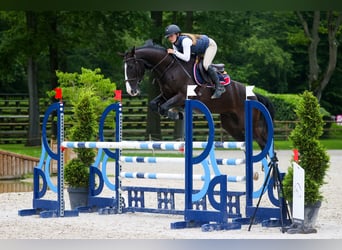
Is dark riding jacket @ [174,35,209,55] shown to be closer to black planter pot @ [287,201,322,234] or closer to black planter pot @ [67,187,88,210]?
black planter pot @ [67,187,88,210]

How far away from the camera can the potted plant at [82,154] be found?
11.0 meters

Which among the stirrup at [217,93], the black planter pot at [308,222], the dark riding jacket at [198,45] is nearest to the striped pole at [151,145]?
the black planter pot at [308,222]

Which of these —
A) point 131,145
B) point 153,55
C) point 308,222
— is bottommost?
point 308,222

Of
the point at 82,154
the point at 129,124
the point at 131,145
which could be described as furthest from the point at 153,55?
the point at 129,124

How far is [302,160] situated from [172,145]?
1420 mm

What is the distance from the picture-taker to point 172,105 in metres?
11.0

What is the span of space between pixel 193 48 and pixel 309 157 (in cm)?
304

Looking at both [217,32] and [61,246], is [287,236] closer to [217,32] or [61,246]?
[61,246]

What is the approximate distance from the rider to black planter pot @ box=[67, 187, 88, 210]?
1.94 metres

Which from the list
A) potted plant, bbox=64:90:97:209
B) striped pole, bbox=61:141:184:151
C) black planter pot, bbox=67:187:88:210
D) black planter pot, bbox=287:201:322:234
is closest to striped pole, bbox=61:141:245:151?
striped pole, bbox=61:141:184:151

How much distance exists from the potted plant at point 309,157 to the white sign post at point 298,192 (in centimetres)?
11

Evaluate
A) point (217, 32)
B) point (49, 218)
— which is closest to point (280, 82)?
point (217, 32)

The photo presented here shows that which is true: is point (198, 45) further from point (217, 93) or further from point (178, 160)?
point (178, 160)

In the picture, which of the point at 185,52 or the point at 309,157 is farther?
the point at 185,52
